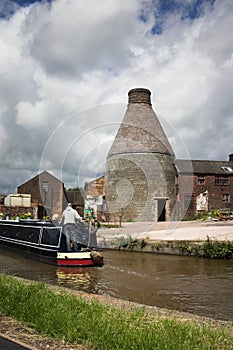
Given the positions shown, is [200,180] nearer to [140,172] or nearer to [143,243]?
[140,172]

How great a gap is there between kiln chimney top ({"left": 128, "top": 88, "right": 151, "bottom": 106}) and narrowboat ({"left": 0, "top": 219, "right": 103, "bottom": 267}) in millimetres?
24672

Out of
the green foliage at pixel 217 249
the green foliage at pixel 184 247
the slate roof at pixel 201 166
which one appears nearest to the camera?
the green foliage at pixel 217 249

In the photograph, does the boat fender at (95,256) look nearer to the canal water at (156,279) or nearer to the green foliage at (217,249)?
the canal water at (156,279)

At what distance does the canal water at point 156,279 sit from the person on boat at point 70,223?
115 cm

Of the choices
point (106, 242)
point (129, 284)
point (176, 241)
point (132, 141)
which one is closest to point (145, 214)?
point (132, 141)

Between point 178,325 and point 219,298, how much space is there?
405 centimetres

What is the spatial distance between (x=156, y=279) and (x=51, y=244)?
16.2 ft

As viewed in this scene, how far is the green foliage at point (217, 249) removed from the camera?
14203 millimetres

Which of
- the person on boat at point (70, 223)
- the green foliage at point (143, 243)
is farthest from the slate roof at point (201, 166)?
the person on boat at point (70, 223)

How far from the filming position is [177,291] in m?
9.17

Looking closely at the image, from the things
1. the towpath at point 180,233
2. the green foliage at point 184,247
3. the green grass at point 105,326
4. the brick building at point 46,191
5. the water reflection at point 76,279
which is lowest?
the water reflection at point 76,279

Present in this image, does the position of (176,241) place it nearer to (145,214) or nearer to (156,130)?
(145,214)

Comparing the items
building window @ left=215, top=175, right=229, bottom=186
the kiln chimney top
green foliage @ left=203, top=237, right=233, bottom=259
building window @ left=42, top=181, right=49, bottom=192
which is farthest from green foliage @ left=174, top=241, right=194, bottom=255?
building window @ left=42, top=181, right=49, bottom=192

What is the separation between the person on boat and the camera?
13.1m
